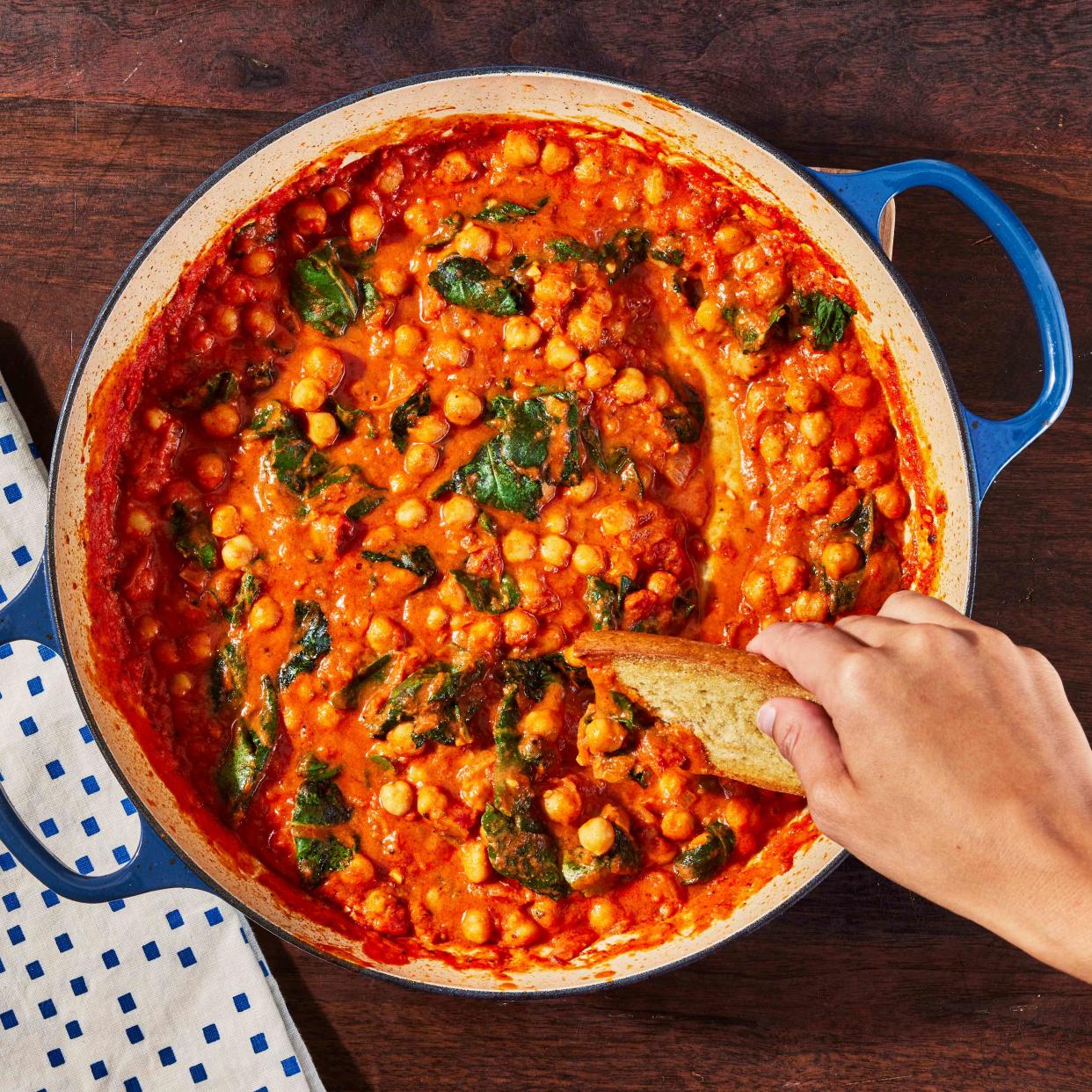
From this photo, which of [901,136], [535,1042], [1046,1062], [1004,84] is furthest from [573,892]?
[1004,84]

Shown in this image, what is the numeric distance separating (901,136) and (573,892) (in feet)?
9.23

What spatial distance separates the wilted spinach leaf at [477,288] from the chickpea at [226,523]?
39.6 inches

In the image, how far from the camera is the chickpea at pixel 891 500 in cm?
355

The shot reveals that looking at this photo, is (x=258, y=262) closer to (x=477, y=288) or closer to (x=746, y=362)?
(x=477, y=288)

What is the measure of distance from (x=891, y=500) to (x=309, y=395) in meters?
1.95

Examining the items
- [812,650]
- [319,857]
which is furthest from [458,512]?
[812,650]

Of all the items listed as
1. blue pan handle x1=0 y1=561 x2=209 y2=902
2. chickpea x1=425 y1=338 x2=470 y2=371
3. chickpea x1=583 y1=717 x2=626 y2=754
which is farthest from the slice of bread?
blue pan handle x1=0 y1=561 x2=209 y2=902

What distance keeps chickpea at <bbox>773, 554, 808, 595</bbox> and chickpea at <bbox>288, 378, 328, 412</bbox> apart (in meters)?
1.59

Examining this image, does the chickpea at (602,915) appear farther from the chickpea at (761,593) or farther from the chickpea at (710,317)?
the chickpea at (710,317)

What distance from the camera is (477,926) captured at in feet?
11.4

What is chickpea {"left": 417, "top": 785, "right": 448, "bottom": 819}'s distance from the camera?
3424mm

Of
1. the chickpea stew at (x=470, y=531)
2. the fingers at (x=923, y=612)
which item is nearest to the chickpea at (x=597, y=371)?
the chickpea stew at (x=470, y=531)

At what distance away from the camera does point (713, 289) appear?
3.60 m

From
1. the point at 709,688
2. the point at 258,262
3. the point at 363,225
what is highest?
the point at 363,225
